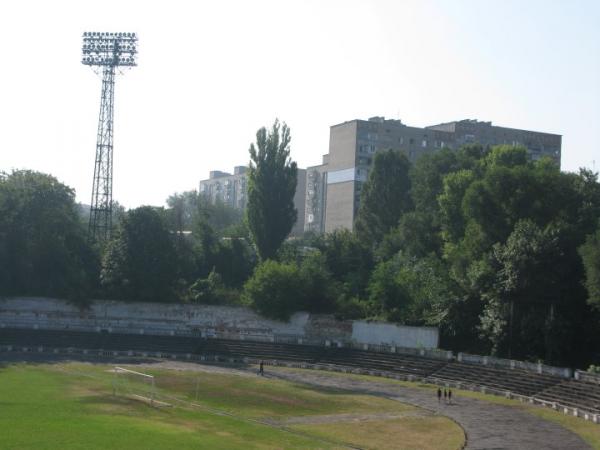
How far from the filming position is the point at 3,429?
30.5m

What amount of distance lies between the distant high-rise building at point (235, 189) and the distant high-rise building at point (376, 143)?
28779mm

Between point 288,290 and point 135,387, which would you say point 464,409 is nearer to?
point 135,387

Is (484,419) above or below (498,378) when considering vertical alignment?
below

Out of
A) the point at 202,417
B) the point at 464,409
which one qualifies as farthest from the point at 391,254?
the point at 202,417

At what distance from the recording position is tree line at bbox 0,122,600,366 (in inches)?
2034

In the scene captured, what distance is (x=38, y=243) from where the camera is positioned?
71625 mm

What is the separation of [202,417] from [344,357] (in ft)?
85.2

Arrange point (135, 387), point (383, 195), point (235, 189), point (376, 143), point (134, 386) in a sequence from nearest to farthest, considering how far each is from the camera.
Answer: point (135, 387) → point (134, 386) → point (383, 195) → point (376, 143) → point (235, 189)

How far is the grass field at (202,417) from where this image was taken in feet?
101

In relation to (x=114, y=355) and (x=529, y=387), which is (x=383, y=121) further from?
(x=529, y=387)

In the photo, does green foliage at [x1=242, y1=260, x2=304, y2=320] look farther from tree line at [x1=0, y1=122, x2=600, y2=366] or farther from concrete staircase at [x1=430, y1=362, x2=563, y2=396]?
concrete staircase at [x1=430, y1=362, x2=563, y2=396]

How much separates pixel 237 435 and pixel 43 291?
148ft

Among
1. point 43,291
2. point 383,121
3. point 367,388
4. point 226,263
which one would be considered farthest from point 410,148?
point 367,388

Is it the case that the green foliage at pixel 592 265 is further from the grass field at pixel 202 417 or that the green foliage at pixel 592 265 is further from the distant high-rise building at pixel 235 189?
the distant high-rise building at pixel 235 189
